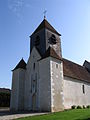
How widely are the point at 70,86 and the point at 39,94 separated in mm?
5004

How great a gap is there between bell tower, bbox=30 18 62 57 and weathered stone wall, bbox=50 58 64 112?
2834 millimetres

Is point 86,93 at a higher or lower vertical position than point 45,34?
lower

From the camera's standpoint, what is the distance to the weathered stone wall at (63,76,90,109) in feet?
66.5

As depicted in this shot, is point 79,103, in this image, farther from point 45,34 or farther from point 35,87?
point 45,34

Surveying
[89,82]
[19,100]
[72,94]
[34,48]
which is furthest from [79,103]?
[34,48]

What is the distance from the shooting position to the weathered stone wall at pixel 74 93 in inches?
798

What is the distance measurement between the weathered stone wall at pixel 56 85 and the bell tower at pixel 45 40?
2834 mm

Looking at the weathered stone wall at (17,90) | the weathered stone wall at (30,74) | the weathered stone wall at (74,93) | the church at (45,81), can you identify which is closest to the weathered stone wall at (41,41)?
the church at (45,81)

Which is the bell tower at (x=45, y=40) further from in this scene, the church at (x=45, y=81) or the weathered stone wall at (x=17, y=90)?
the weathered stone wall at (x=17, y=90)

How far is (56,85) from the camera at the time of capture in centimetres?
1825

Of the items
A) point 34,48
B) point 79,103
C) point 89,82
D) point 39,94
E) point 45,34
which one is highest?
point 45,34

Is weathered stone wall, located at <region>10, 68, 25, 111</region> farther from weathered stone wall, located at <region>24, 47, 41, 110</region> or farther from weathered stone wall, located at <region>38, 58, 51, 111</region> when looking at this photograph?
weathered stone wall, located at <region>38, 58, 51, 111</region>

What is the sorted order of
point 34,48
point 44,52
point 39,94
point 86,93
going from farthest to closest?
point 86,93
point 34,48
point 44,52
point 39,94

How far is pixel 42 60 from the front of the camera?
1975cm
